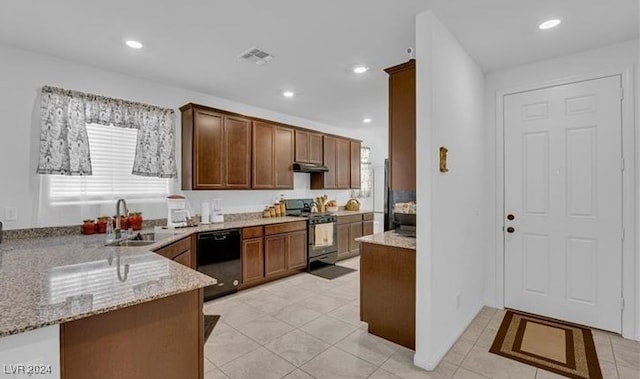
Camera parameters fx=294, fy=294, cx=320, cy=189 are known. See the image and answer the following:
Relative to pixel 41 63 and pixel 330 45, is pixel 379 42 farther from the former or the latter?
pixel 41 63

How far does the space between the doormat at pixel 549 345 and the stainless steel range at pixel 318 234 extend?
2.74 metres

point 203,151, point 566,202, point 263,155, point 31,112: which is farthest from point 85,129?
point 566,202

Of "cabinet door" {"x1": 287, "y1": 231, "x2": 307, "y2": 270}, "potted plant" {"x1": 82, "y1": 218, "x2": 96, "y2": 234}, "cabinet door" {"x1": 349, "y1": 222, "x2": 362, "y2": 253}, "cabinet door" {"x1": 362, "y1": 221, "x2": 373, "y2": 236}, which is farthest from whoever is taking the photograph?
"cabinet door" {"x1": 362, "y1": 221, "x2": 373, "y2": 236}

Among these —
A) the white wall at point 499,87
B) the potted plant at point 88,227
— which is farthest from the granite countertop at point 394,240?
the potted plant at point 88,227

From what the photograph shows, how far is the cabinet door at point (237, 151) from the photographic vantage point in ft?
13.2

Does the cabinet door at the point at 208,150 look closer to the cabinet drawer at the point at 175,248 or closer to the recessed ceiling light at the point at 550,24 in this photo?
the cabinet drawer at the point at 175,248

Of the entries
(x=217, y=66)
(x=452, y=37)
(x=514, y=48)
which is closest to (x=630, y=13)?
(x=514, y=48)

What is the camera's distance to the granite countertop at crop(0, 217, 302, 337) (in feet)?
3.82

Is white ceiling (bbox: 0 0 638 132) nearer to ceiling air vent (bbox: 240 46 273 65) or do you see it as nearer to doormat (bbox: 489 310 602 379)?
ceiling air vent (bbox: 240 46 273 65)

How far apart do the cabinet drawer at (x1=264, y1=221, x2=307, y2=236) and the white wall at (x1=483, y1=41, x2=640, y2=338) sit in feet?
8.41

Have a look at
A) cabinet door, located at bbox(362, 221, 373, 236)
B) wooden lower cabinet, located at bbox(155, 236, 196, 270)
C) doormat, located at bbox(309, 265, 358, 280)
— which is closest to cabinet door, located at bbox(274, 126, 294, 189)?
doormat, located at bbox(309, 265, 358, 280)

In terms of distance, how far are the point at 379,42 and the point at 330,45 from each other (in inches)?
17.6

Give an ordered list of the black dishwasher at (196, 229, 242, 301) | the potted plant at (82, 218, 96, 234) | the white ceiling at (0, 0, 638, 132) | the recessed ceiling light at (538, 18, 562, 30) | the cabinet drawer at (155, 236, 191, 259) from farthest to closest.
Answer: the black dishwasher at (196, 229, 242, 301)
the potted plant at (82, 218, 96, 234)
the cabinet drawer at (155, 236, 191, 259)
the recessed ceiling light at (538, 18, 562, 30)
the white ceiling at (0, 0, 638, 132)

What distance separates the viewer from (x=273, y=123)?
4617 millimetres
